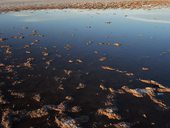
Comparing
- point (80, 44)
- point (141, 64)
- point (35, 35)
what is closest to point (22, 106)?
point (141, 64)

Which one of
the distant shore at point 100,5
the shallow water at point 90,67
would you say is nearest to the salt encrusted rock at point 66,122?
the shallow water at point 90,67

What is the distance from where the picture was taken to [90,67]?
47.9 feet

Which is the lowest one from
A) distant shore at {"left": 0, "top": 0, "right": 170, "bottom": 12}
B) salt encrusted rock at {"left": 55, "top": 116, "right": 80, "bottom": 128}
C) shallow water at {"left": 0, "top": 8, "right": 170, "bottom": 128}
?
distant shore at {"left": 0, "top": 0, "right": 170, "bottom": 12}

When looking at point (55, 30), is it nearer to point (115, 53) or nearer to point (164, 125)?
point (115, 53)

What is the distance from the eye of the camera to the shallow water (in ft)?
33.4

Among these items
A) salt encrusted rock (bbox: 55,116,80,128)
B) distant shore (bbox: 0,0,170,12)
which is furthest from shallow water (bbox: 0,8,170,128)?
distant shore (bbox: 0,0,170,12)

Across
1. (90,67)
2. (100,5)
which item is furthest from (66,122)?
(100,5)

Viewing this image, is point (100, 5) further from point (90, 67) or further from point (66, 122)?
point (66, 122)

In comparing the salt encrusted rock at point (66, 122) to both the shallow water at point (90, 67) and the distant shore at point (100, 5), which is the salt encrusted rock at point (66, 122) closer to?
the shallow water at point (90, 67)

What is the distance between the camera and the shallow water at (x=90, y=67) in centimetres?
1017

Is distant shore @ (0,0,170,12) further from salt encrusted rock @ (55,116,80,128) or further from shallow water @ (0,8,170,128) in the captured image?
salt encrusted rock @ (55,116,80,128)

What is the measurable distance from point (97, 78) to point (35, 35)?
10.8 m

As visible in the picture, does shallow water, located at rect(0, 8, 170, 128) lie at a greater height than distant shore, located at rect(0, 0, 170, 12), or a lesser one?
greater

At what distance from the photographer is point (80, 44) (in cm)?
1916
